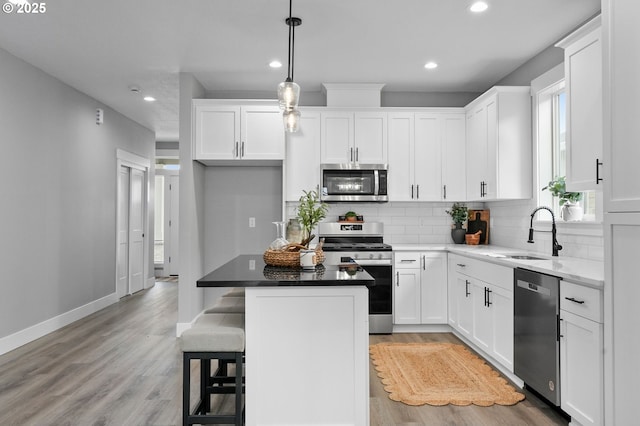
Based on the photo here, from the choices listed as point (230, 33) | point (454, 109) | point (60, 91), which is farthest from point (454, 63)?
point (60, 91)

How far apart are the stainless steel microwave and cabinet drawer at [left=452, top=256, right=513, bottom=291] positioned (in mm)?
1120

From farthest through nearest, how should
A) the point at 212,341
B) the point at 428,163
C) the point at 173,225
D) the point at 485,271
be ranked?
the point at 173,225 < the point at 428,163 < the point at 485,271 < the point at 212,341

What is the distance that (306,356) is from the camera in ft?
7.47

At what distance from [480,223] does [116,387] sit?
3.96 metres

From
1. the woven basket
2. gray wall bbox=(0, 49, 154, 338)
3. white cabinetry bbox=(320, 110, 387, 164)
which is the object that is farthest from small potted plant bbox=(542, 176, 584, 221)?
gray wall bbox=(0, 49, 154, 338)

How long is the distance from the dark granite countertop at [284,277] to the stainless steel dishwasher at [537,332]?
1201 millimetres

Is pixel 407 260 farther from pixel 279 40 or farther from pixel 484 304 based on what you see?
pixel 279 40

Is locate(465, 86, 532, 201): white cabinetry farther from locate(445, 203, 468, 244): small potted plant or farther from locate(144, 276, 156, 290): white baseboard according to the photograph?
locate(144, 276, 156, 290): white baseboard

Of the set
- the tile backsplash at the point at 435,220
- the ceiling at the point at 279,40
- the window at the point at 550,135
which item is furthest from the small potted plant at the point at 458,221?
the ceiling at the point at 279,40

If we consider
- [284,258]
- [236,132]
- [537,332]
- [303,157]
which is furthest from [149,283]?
[537,332]

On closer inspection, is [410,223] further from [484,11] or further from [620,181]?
[620,181]

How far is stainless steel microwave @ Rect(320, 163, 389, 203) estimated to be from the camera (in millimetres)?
4797

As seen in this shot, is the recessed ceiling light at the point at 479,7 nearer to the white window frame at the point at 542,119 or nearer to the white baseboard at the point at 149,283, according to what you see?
the white window frame at the point at 542,119

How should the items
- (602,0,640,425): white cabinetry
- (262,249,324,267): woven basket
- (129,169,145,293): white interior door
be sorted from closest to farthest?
1. (602,0,640,425): white cabinetry
2. (262,249,324,267): woven basket
3. (129,169,145,293): white interior door
